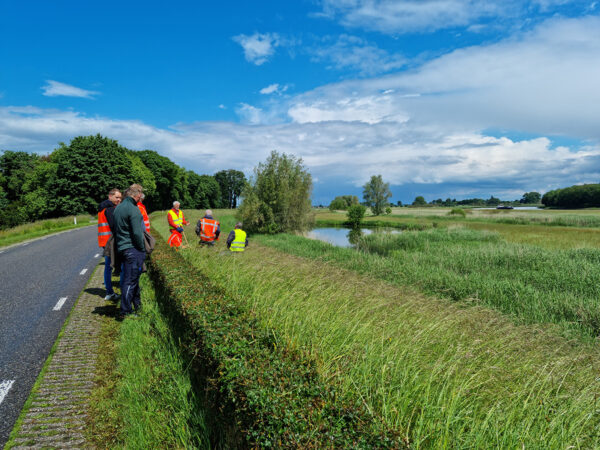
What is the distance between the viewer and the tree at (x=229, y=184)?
119 meters

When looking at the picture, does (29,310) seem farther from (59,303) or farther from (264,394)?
(264,394)

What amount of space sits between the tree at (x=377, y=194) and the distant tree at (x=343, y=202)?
36.1 ft

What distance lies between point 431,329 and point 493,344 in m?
0.91

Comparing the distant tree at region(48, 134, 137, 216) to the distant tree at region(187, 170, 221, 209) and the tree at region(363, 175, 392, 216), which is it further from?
the tree at region(363, 175, 392, 216)

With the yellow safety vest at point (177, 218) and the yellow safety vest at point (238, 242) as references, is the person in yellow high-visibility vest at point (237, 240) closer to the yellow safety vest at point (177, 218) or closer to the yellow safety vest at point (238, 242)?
the yellow safety vest at point (238, 242)

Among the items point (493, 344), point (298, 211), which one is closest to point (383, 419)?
point (493, 344)

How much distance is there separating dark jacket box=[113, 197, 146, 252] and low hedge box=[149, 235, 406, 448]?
2.24m

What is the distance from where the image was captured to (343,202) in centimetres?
11731

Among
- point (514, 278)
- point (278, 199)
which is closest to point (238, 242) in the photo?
point (514, 278)

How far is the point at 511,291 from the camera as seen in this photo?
33.4ft

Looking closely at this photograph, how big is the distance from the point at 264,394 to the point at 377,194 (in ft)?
328

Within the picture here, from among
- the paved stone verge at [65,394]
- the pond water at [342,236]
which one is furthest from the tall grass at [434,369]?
the pond water at [342,236]

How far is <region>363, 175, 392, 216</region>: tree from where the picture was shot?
97.9 meters

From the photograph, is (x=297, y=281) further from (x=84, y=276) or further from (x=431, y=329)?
(x=84, y=276)
